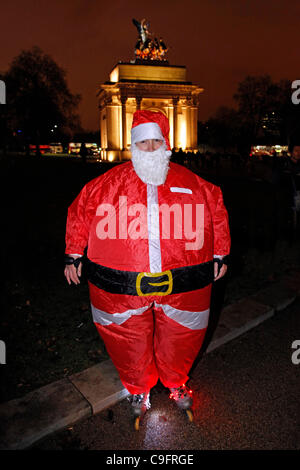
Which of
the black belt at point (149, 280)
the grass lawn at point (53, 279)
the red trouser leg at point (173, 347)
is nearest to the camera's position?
the black belt at point (149, 280)

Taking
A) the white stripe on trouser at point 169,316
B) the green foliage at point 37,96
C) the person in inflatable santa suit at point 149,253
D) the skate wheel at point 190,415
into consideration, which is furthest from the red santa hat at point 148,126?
the green foliage at point 37,96

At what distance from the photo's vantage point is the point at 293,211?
8375 mm

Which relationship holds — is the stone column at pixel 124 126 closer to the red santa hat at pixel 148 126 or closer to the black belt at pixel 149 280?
the red santa hat at pixel 148 126

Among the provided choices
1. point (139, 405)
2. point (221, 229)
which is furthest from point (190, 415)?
point (221, 229)

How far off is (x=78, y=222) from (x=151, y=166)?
72 cm

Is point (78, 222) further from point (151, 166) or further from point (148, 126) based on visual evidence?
point (148, 126)

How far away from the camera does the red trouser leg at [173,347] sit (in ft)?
8.95

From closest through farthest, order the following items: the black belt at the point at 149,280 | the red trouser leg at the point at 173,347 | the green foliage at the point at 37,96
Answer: the black belt at the point at 149,280 < the red trouser leg at the point at 173,347 < the green foliage at the point at 37,96

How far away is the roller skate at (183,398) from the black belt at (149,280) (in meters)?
0.90

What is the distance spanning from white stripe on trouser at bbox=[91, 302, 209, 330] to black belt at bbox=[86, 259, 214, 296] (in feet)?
0.46

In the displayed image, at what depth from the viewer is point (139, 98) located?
4538 centimetres
